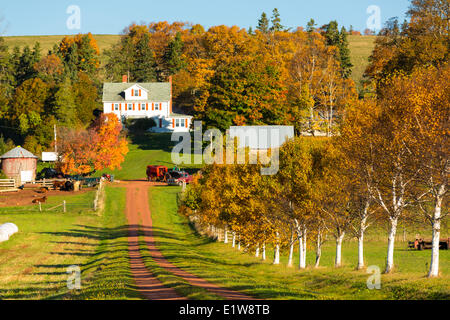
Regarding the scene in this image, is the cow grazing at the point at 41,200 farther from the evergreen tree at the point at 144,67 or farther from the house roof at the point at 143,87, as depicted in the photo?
the evergreen tree at the point at 144,67

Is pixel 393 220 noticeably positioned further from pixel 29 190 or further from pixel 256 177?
pixel 29 190

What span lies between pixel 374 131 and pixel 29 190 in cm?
5753

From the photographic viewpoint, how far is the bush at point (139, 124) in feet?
405

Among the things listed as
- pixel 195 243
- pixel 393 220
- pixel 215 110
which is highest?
pixel 215 110

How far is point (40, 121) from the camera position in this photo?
11375 centimetres

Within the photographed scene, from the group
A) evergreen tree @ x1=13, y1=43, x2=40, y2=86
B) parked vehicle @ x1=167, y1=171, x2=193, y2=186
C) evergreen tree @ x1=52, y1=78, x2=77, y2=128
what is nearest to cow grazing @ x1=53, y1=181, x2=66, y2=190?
parked vehicle @ x1=167, y1=171, x2=193, y2=186

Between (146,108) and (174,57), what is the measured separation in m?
35.2

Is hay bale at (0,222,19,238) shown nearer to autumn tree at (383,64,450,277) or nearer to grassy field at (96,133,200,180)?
grassy field at (96,133,200,180)

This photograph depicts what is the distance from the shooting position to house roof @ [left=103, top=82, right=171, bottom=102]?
12706 cm

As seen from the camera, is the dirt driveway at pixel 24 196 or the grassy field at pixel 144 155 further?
the grassy field at pixel 144 155

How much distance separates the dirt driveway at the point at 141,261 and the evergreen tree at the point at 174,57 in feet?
260

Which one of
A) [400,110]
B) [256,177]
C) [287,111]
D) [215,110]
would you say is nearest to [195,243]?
[256,177]

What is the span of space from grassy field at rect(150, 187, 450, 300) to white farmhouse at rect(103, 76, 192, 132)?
187ft

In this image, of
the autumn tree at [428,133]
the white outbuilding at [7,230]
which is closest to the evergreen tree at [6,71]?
the white outbuilding at [7,230]
